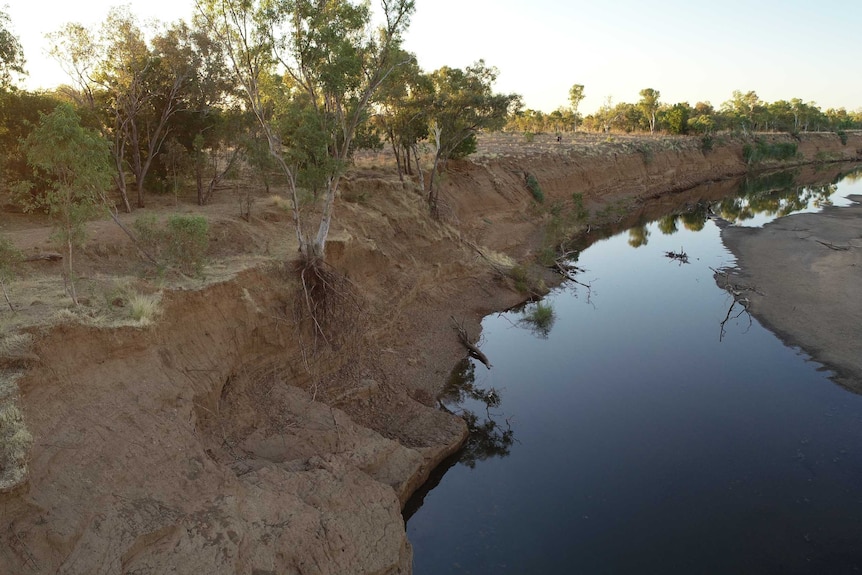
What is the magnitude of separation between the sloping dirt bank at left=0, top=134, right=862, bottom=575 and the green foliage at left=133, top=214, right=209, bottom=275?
110 cm

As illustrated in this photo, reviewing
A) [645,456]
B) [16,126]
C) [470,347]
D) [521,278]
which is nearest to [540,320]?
[521,278]

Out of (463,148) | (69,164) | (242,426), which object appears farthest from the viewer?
(463,148)

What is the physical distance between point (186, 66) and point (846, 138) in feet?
384

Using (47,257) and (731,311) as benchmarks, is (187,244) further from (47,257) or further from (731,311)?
(731,311)

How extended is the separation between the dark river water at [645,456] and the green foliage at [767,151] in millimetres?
64773

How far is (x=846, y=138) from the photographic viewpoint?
329 ft

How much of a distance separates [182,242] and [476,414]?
984cm

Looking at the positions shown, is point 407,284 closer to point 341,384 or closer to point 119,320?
point 341,384

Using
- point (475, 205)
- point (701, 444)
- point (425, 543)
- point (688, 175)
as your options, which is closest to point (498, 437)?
point (425, 543)

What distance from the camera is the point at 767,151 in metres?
81.2

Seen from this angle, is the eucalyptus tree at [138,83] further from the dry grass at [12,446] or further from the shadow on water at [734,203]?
the shadow on water at [734,203]

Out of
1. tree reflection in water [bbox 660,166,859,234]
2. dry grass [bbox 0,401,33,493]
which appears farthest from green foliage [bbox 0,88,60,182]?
tree reflection in water [bbox 660,166,859,234]

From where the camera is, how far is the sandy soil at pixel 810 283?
20.6 meters

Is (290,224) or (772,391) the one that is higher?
(290,224)
